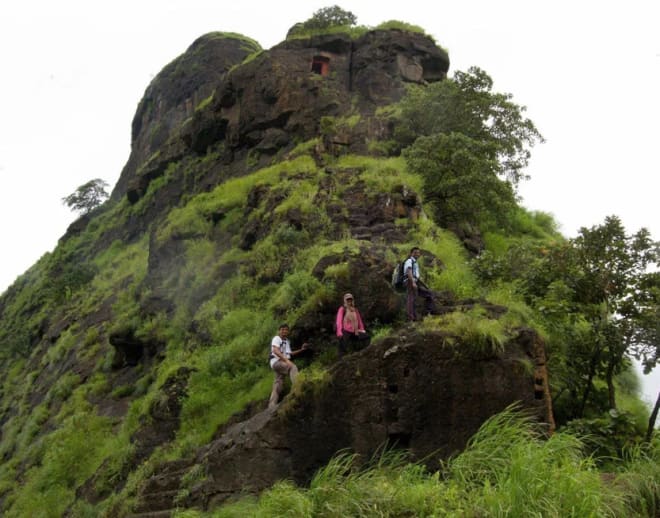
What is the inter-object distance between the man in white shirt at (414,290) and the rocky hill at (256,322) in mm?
286

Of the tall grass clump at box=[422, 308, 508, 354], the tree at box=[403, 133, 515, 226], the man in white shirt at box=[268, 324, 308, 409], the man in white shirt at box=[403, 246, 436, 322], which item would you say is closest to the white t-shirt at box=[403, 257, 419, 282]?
the man in white shirt at box=[403, 246, 436, 322]

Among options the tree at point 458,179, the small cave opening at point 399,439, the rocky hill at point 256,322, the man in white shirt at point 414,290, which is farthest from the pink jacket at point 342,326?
the tree at point 458,179

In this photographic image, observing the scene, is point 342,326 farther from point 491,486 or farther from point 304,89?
point 304,89

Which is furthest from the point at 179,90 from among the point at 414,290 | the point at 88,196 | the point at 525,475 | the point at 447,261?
the point at 525,475

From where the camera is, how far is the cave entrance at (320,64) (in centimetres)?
2758

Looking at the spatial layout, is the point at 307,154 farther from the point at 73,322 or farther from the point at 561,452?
the point at 561,452

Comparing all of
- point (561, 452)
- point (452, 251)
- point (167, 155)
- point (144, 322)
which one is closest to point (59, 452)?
point (144, 322)

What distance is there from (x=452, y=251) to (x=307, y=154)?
8.09 meters

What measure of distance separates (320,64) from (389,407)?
20.2 m

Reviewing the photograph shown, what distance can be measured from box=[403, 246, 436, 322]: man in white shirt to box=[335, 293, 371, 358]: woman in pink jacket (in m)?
0.97

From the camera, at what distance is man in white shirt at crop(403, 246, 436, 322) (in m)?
12.4

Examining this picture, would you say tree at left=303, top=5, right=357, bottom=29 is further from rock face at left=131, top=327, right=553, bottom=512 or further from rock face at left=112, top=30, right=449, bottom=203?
rock face at left=131, top=327, right=553, bottom=512

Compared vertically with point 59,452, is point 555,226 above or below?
above

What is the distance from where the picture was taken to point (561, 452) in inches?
341
